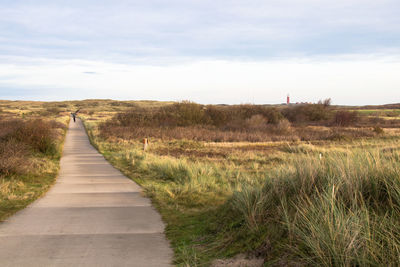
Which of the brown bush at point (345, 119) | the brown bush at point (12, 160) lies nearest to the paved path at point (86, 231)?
the brown bush at point (12, 160)

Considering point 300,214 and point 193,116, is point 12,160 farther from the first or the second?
point 193,116

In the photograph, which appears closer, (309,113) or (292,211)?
(292,211)

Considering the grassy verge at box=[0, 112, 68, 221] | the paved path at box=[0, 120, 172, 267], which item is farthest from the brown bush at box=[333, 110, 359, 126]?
the paved path at box=[0, 120, 172, 267]

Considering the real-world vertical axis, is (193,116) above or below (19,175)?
above

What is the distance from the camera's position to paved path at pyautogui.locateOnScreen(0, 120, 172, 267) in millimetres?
5395

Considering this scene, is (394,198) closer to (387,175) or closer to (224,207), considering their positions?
(387,175)

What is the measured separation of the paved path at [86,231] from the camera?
539 centimetres

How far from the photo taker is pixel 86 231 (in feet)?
22.4

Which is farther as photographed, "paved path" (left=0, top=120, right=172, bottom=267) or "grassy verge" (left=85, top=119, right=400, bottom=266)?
"paved path" (left=0, top=120, right=172, bottom=267)

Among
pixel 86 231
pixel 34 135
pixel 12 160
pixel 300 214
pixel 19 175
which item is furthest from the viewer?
pixel 34 135

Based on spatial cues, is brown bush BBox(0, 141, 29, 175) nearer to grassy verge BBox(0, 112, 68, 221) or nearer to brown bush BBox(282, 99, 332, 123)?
grassy verge BBox(0, 112, 68, 221)

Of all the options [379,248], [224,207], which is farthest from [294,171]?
[379,248]

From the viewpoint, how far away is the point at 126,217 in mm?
7926

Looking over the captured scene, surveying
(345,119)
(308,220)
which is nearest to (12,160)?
(308,220)
